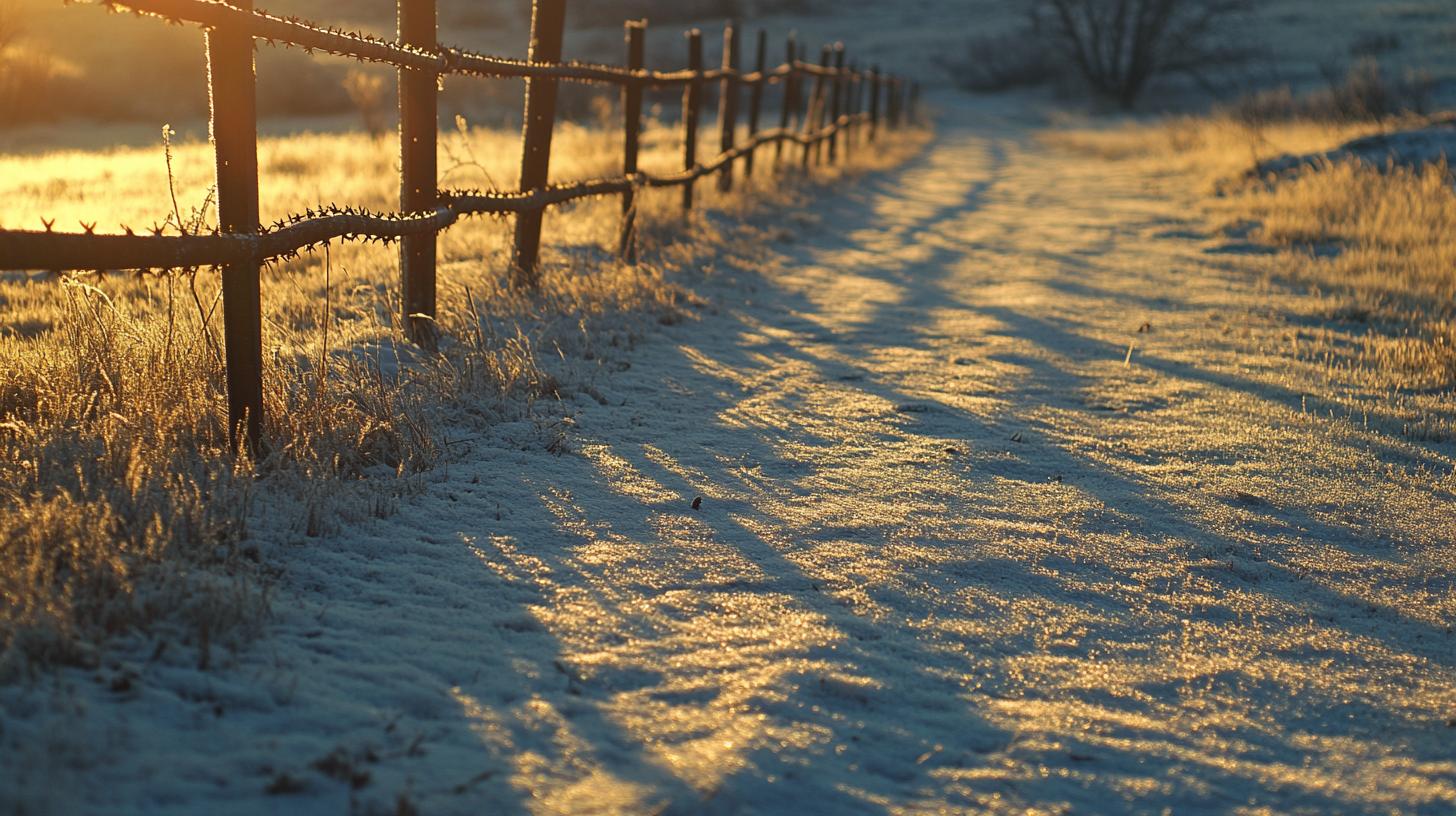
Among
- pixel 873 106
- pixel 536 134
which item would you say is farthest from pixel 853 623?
pixel 873 106

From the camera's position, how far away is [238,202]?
294cm

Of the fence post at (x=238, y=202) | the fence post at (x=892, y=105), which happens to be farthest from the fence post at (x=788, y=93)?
the fence post at (x=892, y=105)

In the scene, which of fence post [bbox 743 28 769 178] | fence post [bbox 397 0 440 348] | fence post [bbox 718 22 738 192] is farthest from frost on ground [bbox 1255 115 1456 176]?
fence post [bbox 397 0 440 348]

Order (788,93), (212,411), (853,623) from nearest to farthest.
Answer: (853,623) → (212,411) → (788,93)

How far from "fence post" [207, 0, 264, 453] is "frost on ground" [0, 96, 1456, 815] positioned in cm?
55

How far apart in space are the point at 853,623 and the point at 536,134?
392 cm

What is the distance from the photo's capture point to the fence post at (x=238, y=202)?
9.38 feet

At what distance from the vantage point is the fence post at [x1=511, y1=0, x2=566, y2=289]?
564 cm

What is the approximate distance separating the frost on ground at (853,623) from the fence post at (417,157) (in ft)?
2.82

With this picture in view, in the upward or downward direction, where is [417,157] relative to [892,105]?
downward

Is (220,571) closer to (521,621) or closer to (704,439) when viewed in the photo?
(521,621)

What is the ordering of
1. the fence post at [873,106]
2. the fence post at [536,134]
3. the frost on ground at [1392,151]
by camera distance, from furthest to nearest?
1. the fence post at [873,106]
2. the frost on ground at [1392,151]
3. the fence post at [536,134]

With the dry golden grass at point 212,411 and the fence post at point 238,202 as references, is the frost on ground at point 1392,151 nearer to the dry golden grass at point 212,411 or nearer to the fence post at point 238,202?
the dry golden grass at point 212,411

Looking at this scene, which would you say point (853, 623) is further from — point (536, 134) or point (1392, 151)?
point (1392, 151)
